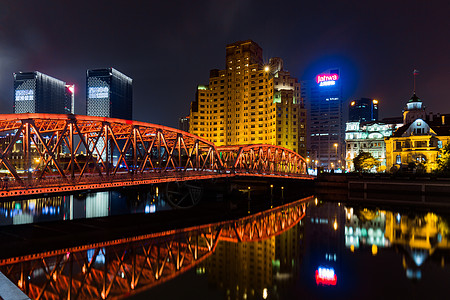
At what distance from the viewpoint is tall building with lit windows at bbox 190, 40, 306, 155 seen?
11725 cm

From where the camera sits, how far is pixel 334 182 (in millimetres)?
81375

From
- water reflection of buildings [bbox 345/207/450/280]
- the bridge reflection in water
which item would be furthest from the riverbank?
the bridge reflection in water

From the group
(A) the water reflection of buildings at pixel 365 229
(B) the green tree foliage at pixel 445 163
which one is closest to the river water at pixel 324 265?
(A) the water reflection of buildings at pixel 365 229

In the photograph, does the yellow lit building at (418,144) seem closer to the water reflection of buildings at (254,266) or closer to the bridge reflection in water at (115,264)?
the water reflection of buildings at (254,266)

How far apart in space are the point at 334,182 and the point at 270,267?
63708mm

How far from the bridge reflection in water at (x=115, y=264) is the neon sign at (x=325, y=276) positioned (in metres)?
9.32

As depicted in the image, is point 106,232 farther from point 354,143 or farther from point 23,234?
point 354,143

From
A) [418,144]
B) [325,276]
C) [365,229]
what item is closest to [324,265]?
[325,276]

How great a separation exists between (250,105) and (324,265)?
350 ft

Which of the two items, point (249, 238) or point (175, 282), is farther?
point (249, 238)

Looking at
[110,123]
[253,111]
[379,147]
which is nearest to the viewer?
[110,123]

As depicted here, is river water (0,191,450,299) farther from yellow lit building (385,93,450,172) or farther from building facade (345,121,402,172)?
building facade (345,121,402,172)

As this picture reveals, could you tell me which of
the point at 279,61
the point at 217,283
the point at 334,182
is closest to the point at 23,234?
the point at 217,283

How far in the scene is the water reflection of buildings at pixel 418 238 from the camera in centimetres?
2449
